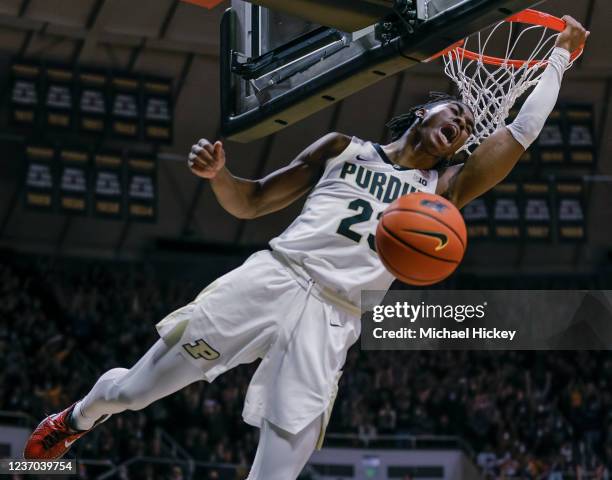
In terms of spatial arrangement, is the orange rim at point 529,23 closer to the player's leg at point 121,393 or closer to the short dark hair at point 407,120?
the short dark hair at point 407,120

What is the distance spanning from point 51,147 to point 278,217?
17.3 ft

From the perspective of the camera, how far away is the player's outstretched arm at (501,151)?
196 inches

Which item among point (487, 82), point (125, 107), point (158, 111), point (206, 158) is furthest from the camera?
point (158, 111)

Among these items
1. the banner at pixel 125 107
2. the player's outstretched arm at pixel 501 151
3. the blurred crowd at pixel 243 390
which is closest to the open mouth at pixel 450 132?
the player's outstretched arm at pixel 501 151

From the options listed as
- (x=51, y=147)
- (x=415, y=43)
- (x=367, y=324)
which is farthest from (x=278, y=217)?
(x=415, y=43)

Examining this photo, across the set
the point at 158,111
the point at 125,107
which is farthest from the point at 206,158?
the point at 158,111

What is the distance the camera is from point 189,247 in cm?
2069

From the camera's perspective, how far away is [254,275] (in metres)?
4.77

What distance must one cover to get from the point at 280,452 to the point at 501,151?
175 cm

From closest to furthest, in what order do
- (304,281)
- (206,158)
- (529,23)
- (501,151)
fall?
1. (206,158)
2. (304,281)
3. (501,151)
4. (529,23)

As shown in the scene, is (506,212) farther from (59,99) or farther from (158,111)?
(59,99)

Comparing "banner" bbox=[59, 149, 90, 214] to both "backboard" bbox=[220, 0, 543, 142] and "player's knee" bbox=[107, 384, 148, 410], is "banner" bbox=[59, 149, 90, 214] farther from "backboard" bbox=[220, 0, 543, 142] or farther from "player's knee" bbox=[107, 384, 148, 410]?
"player's knee" bbox=[107, 384, 148, 410]

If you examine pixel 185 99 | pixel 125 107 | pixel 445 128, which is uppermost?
pixel 185 99

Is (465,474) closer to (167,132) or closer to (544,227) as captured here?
(544,227)
